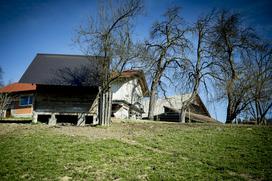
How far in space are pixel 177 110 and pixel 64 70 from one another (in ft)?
66.8

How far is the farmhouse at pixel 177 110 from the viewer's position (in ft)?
114

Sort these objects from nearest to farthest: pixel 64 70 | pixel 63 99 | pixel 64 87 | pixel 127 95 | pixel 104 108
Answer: pixel 104 108
pixel 63 99
pixel 64 87
pixel 64 70
pixel 127 95

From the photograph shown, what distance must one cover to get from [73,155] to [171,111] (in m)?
28.6

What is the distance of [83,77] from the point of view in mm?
19938

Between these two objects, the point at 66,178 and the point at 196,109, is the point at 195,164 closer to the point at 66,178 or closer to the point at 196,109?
the point at 66,178

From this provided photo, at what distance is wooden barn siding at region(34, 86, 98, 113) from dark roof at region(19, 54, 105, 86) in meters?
1.19

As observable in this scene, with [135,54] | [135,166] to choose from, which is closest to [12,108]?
[135,54]

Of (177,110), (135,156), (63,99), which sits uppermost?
(63,99)

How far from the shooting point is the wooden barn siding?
781 inches

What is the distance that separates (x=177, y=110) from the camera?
35.7 m

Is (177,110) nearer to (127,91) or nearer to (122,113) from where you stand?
(127,91)

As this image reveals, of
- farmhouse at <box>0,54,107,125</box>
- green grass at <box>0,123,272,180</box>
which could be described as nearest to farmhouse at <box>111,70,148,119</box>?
farmhouse at <box>0,54,107,125</box>

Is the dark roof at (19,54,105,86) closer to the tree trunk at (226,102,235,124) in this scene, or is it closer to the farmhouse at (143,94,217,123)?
the farmhouse at (143,94,217,123)

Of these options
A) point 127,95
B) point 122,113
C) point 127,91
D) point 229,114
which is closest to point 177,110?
point 127,95
